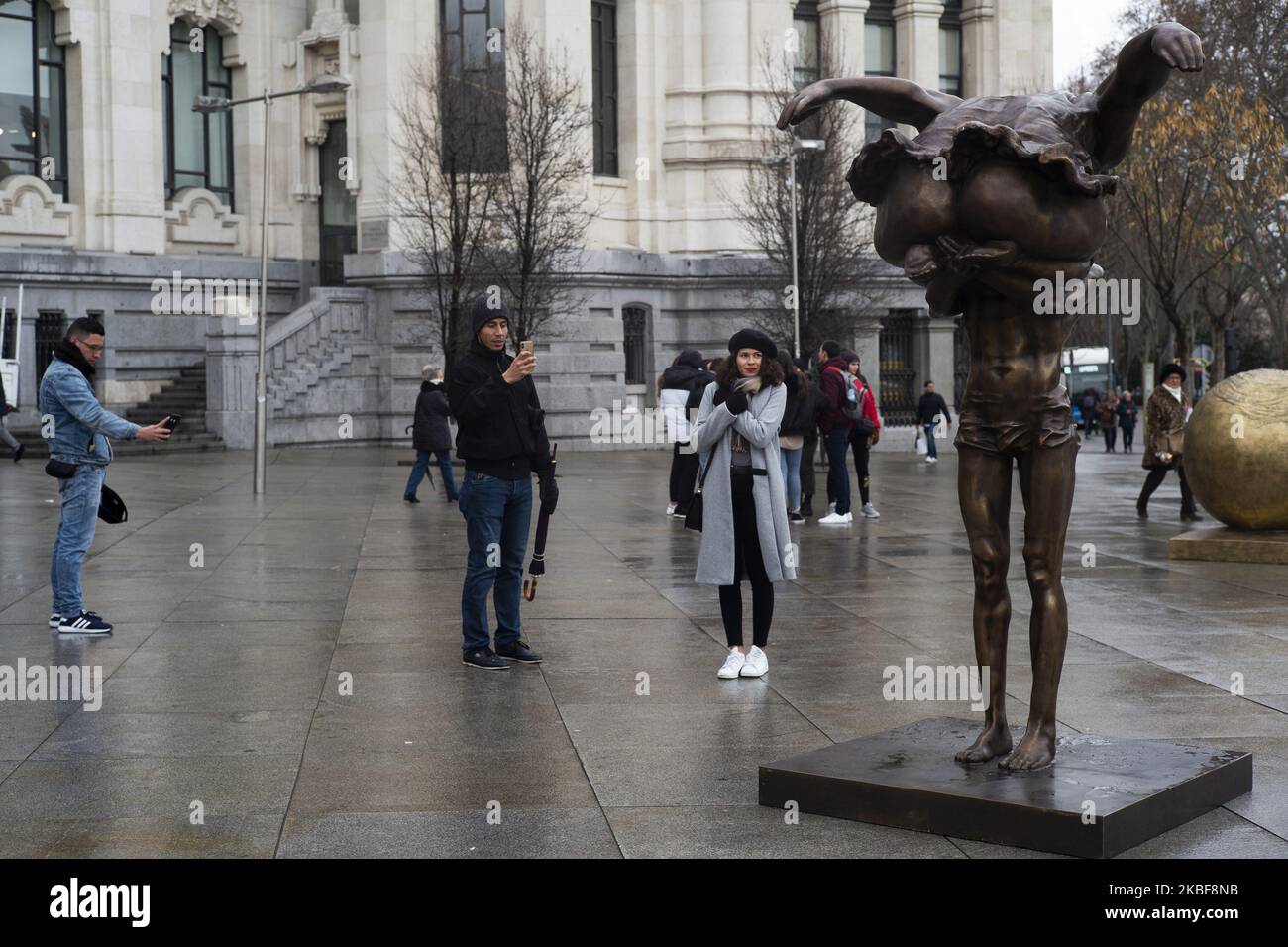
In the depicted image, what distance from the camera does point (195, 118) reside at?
41438 millimetres

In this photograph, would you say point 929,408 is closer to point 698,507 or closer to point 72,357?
point 72,357

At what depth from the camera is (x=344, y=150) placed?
42156 millimetres


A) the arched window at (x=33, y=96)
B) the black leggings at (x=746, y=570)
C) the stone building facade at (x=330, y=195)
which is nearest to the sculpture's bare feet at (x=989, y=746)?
the black leggings at (x=746, y=570)

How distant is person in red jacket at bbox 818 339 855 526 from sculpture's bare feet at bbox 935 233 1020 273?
12.8 m

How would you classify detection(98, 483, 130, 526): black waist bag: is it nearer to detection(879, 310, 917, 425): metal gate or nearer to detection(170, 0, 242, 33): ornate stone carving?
detection(170, 0, 242, 33): ornate stone carving

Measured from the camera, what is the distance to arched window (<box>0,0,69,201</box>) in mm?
37344

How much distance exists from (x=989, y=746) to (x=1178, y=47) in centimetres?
271

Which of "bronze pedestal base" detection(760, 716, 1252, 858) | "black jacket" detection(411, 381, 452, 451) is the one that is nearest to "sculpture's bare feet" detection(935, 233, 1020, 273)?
"bronze pedestal base" detection(760, 716, 1252, 858)

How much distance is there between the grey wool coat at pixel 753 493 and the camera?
9.70 meters

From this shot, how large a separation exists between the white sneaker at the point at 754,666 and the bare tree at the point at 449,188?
2208 cm

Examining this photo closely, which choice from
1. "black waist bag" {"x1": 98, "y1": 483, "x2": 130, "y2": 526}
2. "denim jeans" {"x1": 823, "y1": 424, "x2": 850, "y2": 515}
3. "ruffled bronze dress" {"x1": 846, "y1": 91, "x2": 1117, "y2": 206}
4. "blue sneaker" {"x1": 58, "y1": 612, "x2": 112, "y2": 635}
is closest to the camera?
"ruffled bronze dress" {"x1": 846, "y1": 91, "x2": 1117, "y2": 206}
